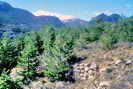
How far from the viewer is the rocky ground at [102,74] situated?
4028 cm

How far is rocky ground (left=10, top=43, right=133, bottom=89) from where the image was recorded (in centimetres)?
4028

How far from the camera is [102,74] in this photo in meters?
43.8

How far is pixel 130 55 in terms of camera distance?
48438 millimetres

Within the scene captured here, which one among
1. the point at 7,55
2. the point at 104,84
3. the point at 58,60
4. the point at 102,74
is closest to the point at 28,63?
the point at 58,60

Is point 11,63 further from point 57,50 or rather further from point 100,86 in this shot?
point 100,86

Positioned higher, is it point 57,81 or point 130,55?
point 130,55

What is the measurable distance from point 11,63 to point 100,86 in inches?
939

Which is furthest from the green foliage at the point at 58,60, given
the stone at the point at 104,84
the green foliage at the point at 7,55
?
the stone at the point at 104,84

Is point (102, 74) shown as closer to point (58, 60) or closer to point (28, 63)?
point (58, 60)

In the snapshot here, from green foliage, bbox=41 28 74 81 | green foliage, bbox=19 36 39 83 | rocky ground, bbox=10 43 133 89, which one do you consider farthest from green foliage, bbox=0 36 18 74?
rocky ground, bbox=10 43 133 89

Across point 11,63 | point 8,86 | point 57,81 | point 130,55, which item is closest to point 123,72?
point 130,55

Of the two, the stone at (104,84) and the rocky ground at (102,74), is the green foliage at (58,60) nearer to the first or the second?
the rocky ground at (102,74)

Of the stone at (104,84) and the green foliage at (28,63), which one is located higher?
the green foliage at (28,63)

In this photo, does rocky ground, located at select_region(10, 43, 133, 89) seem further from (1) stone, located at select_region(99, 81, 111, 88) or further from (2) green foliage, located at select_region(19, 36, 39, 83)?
(2) green foliage, located at select_region(19, 36, 39, 83)
